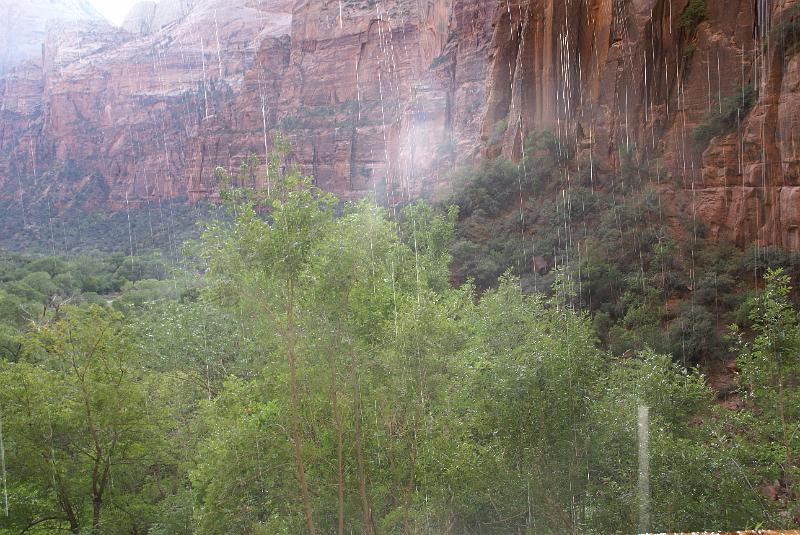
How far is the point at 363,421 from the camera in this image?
7844 millimetres

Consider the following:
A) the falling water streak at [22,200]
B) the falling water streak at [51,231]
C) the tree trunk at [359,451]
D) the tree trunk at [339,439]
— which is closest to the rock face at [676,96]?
the tree trunk at [359,451]

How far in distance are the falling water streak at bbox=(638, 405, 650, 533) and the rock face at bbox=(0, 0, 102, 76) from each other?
426ft

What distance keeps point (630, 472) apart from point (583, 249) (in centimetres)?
1404

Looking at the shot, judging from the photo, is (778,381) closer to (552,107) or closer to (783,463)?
(783,463)

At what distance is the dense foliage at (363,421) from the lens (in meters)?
7.29

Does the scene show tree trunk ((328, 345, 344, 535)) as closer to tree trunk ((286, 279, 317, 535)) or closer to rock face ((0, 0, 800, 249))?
tree trunk ((286, 279, 317, 535))

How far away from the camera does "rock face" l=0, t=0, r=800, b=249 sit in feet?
61.0

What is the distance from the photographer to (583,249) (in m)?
21.3

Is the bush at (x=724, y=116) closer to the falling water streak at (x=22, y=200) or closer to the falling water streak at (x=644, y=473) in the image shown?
the falling water streak at (x=644, y=473)

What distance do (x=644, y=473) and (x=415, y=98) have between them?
4256 cm

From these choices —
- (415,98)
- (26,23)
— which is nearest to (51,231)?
(415,98)

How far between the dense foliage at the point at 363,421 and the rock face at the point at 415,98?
1061cm

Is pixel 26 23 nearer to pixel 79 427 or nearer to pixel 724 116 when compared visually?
pixel 724 116

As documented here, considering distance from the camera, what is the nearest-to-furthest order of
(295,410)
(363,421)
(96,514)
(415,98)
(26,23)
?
(295,410) < (363,421) < (96,514) < (415,98) < (26,23)
